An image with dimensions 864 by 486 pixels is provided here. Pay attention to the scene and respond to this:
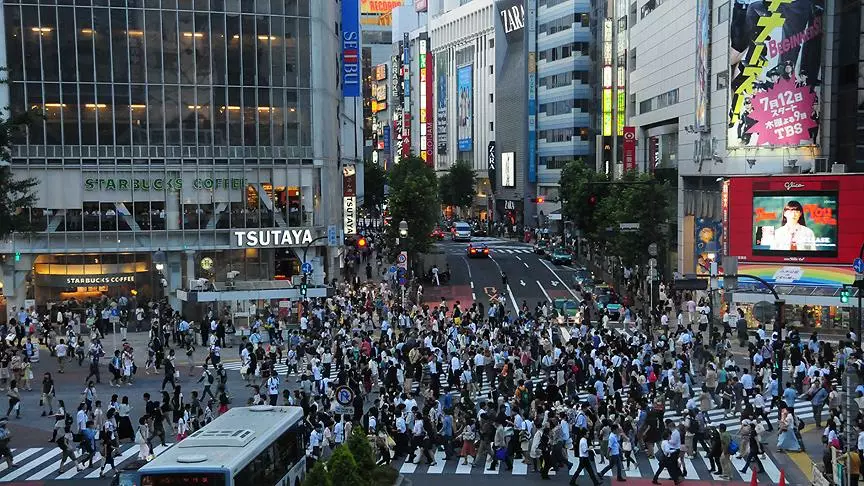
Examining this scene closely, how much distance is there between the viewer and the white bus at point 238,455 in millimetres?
17828

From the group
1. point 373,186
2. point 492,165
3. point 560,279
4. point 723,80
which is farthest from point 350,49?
point 492,165

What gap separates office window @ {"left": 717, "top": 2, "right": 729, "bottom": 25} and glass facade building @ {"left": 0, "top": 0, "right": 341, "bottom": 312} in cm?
2258

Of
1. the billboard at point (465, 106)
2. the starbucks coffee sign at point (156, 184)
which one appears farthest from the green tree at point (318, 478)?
the billboard at point (465, 106)

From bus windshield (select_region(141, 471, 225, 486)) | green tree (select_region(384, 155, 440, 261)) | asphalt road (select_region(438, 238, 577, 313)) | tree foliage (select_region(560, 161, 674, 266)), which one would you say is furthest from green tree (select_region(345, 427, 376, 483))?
green tree (select_region(384, 155, 440, 261))

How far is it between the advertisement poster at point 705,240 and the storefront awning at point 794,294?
6.93 meters

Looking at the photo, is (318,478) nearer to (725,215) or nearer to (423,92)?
(725,215)

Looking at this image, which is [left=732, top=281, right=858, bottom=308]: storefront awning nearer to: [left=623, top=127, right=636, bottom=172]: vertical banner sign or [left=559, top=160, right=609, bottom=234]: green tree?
[left=559, top=160, right=609, bottom=234]: green tree

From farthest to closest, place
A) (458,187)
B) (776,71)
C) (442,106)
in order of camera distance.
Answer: (442,106), (458,187), (776,71)

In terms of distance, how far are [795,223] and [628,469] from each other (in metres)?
27.9

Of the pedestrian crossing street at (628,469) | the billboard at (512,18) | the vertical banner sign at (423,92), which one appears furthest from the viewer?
the vertical banner sign at (423,92)

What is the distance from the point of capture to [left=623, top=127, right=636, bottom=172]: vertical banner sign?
78.6 m

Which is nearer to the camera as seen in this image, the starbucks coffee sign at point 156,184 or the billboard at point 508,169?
the starbucks coffee sign at point 156,184

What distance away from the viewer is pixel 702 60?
57438mm

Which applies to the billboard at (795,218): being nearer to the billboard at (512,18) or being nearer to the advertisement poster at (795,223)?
the advertisement poster at (795,223)
